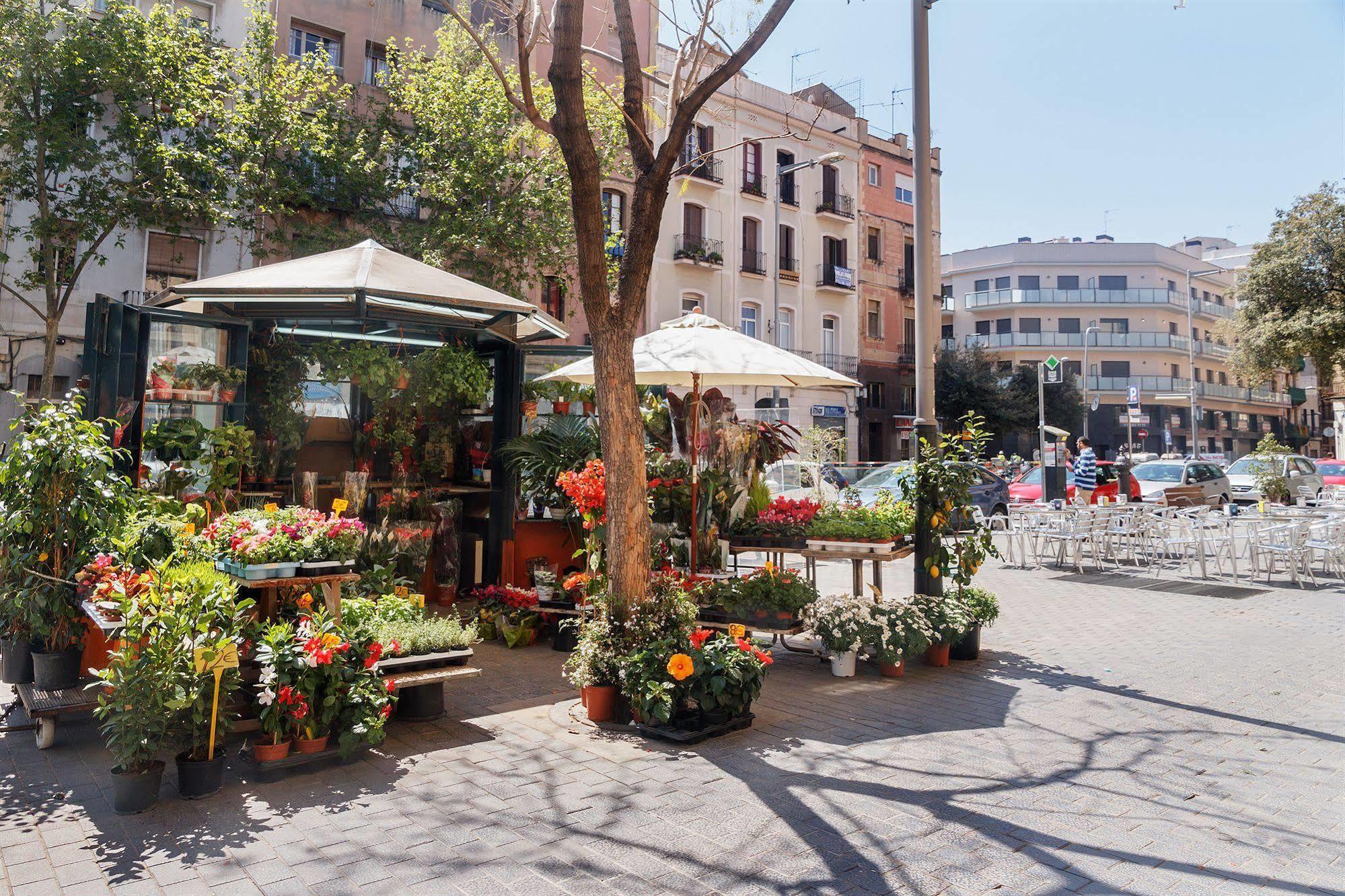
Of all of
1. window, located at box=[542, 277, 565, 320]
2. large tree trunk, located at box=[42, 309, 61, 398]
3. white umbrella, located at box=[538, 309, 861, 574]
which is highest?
window, located at box=[542, 277, 565, 320]

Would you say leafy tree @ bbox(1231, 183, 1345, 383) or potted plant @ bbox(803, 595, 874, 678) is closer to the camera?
potted plant @ bbox(803, 595, 874, 678)

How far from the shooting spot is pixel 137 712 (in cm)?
385

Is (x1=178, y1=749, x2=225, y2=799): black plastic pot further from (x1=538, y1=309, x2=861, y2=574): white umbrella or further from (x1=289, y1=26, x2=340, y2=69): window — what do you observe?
(x1=289, y1=26, x2=340, y2=69): window

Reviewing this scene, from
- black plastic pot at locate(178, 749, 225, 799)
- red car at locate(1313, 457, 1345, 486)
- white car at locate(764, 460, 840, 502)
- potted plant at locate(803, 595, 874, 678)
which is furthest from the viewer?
red car at locate(1313, 457, 1345, 486)

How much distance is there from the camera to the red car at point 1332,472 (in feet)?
95.9

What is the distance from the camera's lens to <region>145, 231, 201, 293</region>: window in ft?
65.7

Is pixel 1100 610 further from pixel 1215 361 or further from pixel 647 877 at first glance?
pixel 1215 361

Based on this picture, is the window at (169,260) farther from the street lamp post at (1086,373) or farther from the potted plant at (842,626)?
the street lamp post at (1086,373)

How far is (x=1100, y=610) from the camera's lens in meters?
9.91

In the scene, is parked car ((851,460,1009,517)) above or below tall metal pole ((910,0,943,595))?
below

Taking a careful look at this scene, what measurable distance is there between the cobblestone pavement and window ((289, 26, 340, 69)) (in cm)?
2091

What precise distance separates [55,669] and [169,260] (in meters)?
17.8

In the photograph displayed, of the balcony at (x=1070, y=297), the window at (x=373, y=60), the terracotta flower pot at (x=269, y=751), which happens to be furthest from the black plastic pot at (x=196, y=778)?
the balcony at (x=1070, y=297)

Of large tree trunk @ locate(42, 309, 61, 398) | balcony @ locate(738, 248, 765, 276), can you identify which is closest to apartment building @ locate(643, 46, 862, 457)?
balcony @ locate(738, 248, 765, 276)
